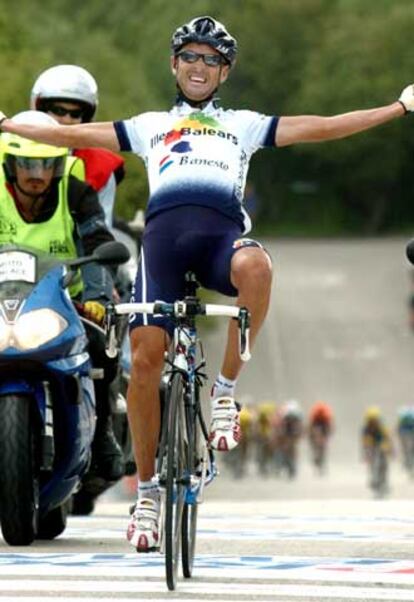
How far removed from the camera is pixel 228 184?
12.3 metres

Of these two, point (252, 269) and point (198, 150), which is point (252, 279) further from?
point (198, 150)

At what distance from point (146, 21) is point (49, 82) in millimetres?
153377

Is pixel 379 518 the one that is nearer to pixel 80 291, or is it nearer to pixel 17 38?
pixel 80 291

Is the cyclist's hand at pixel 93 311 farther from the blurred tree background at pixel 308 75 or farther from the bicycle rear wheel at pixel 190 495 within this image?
the blurred tree background at pixel 308 75

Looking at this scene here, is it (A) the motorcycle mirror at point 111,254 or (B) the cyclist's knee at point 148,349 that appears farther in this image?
(A) the motorcycle mirror at point 111,254

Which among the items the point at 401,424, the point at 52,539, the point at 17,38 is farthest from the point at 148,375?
the point at 17,38

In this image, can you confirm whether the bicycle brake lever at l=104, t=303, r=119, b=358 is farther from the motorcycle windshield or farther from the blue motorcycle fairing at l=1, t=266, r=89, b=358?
the motorcycle windshield

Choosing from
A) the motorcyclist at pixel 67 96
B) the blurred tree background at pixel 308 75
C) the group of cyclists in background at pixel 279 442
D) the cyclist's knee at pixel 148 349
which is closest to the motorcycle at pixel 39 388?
the cyclist's knee at pixel 148 349

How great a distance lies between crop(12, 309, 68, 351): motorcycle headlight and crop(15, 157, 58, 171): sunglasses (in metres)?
0.98

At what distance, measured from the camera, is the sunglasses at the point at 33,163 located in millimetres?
14492

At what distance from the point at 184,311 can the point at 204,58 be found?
125 cm

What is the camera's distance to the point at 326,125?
1241cm

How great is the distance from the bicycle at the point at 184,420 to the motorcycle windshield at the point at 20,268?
1.80 meters

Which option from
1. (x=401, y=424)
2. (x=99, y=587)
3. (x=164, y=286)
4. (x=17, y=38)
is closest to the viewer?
(x=99, y=587)
